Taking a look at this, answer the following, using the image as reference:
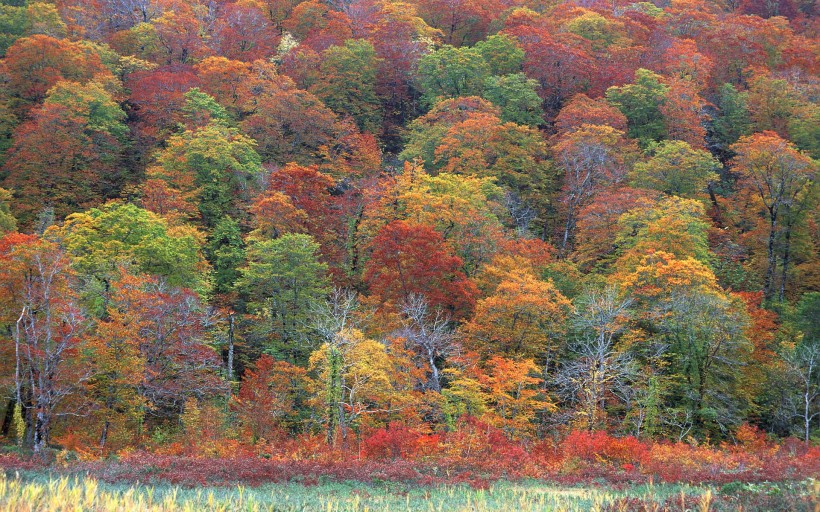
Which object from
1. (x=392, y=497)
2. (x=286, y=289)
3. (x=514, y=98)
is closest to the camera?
(x=392, y=497)

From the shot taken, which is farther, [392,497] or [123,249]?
[123,249]

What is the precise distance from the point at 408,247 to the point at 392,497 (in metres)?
19.3

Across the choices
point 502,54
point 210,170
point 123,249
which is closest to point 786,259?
point 502,54

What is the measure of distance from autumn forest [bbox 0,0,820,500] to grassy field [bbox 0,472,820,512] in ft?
5.09

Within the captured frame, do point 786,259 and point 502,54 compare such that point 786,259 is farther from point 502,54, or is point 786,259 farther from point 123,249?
point 123,249

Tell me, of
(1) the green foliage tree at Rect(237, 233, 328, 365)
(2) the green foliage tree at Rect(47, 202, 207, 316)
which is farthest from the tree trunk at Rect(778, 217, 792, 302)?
(2) the green foliage tree at Rect(47, 202, 207, 316)

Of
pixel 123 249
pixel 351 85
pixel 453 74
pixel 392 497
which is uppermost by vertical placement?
pixel 453 74

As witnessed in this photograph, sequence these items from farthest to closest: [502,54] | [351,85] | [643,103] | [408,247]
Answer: [502,54], [351,85], [643,103], [408,247]

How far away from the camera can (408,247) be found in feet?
104

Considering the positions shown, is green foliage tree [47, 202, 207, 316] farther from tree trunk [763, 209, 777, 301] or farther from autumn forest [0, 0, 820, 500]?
tree trunk [763, 209, 777, 301]

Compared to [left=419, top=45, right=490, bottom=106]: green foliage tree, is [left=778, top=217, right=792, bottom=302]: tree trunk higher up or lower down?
lower down

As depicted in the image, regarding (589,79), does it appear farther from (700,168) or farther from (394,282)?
(394,282)

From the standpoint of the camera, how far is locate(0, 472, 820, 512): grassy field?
10.3 meters

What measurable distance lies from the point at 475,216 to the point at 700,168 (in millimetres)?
15528
